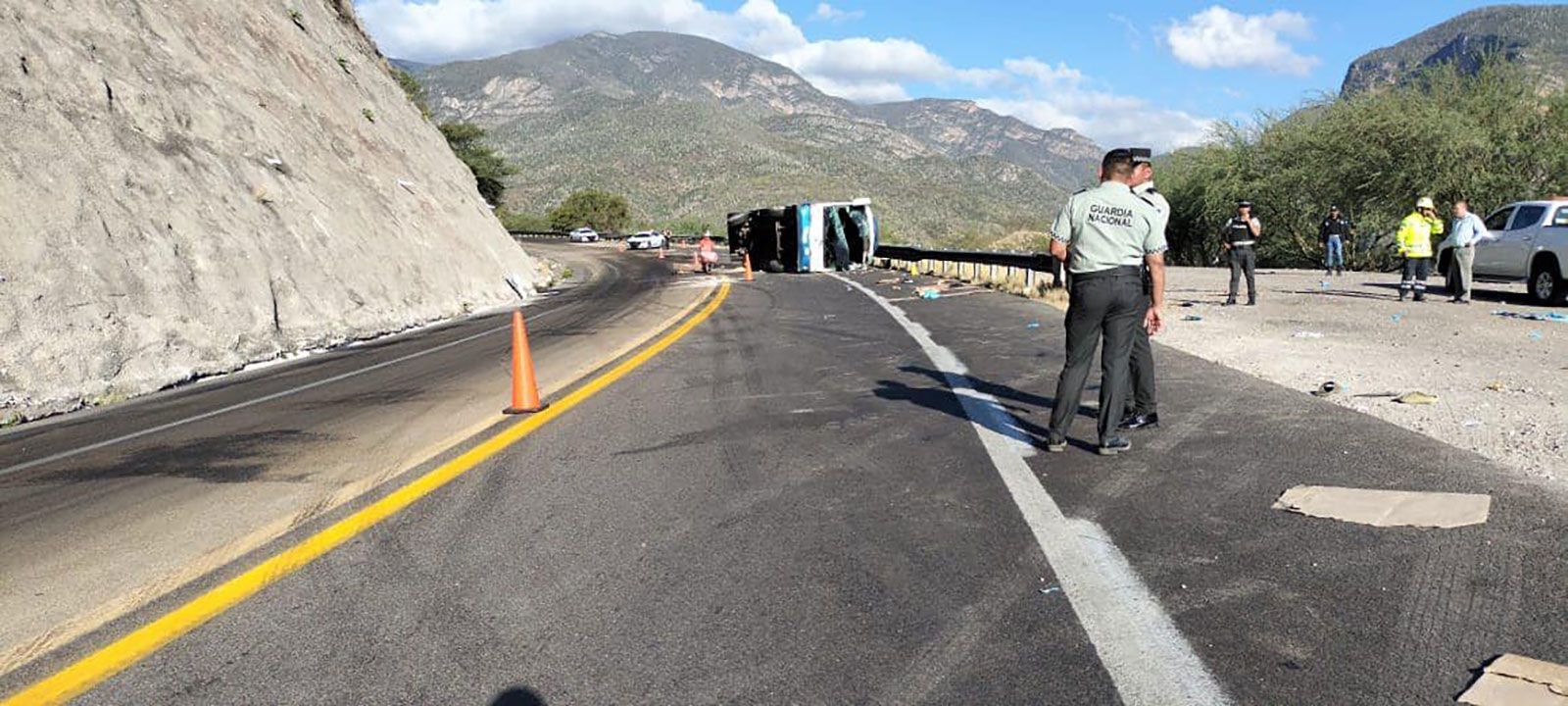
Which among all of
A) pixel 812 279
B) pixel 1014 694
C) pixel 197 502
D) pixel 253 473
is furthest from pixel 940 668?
pixel 812 279

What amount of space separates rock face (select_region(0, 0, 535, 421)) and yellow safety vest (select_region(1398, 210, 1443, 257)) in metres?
17.5

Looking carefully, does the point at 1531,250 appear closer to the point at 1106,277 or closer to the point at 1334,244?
the point at 1334,244

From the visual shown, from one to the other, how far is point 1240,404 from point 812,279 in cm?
2388

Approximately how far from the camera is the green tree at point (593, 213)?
319ft

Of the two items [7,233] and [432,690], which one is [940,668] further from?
[7,233]

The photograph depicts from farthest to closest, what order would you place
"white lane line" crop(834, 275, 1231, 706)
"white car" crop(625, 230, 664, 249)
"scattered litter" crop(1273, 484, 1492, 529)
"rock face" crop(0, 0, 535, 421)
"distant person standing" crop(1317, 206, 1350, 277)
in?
"white car" crop(625, 230, 664, 249), "distant person standing" crop(1317, 206, 1350, 277), "rock face" crop(0, 0, 535, 421), "scattered litter" crop(1273, 484, 1492, 529), "white lane line" crop(834, 275, 1231, 706)

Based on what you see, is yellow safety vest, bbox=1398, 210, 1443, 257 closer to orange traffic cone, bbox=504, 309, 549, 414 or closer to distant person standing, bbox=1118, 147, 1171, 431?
distant person standing, bbox=1118, 147, 1171, 431

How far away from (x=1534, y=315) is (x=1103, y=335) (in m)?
11.6

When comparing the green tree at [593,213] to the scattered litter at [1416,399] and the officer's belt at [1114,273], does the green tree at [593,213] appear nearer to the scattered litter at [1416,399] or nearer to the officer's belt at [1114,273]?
the scattered litter at [1416,399]

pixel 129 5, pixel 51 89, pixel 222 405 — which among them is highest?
pixel 129 5

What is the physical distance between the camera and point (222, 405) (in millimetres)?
9797

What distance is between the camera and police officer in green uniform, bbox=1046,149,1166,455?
607 cm

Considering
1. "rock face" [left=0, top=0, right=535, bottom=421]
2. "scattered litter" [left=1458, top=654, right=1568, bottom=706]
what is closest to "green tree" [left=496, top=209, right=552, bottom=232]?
"rock face" [left=0, top=0, right=535, bottom=421]

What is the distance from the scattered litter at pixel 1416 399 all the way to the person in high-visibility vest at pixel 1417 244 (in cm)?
964
